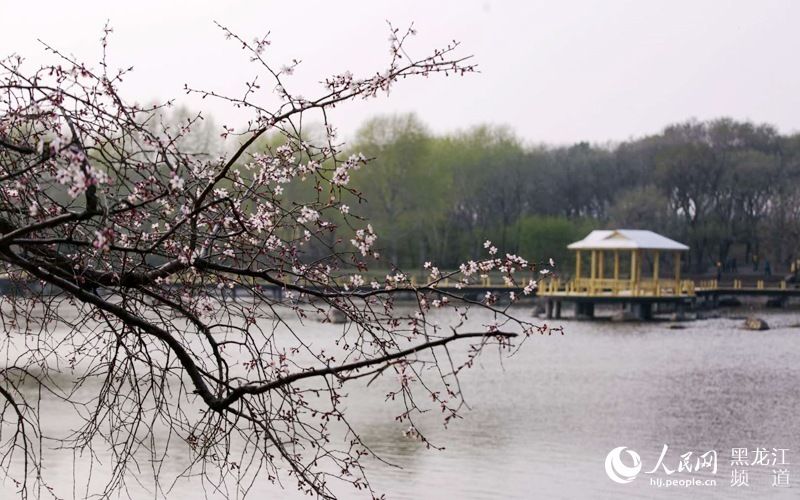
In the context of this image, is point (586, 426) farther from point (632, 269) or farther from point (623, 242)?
point (623, 242)

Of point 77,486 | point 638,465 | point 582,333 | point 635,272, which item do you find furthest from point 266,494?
point 635,272

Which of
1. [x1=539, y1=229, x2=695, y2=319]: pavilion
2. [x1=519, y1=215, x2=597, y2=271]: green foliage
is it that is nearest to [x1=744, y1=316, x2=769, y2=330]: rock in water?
[x1=539, y1=229, x2=695, y2=319]: pavilion

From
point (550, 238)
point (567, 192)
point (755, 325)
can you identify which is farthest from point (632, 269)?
point (567, 192)

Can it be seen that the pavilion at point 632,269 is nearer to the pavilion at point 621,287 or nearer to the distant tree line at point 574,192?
the pavilion at point 621,287

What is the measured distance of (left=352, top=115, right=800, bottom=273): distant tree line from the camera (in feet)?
176

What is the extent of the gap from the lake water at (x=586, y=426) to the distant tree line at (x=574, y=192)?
2589 cm

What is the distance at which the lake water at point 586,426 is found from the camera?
455 inches

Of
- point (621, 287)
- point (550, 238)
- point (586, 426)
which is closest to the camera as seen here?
point (586, 426)

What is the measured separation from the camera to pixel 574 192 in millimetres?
60219

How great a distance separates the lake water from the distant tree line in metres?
25.9

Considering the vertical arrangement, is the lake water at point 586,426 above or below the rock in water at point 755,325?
below

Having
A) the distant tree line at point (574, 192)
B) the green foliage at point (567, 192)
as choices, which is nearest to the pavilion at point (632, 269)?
the green foliage at point (567, 192)

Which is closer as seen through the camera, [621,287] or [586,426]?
[586,426]

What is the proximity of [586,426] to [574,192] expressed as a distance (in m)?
45.2
